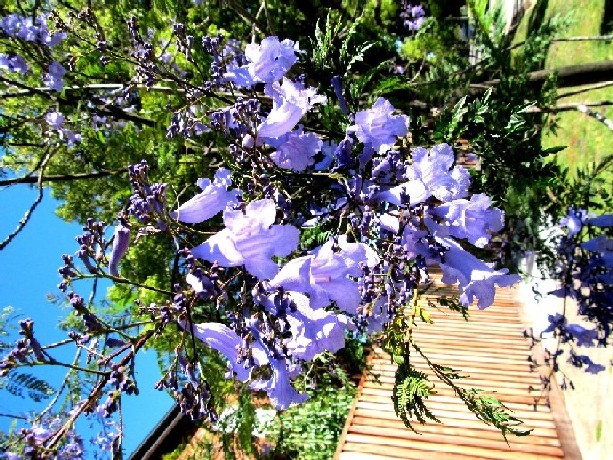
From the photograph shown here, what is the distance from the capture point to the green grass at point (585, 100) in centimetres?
439

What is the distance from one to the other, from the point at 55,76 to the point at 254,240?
6.88 ft

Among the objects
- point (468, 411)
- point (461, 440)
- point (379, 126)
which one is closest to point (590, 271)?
point (379, 126)

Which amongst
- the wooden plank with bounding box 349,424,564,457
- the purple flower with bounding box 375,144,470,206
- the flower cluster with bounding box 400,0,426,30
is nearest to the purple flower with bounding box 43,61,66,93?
the purple flower with bounding box 375,144,470,206

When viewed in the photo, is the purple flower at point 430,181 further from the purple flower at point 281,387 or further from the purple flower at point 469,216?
the purple flower at point 281,387

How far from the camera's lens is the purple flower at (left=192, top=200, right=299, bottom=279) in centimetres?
82

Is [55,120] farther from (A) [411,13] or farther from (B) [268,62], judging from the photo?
(A) [411,13]

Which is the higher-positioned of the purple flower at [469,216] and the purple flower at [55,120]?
the purple flower at [55,120]

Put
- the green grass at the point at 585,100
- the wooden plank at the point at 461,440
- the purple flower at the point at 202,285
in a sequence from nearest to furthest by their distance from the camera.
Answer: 1. the purple flower at the point at 202,285
2. the green grass at the point at 585,100
3. the wooden plank at the point at 461,440

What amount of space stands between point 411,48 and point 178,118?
4.22m

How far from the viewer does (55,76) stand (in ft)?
8.04

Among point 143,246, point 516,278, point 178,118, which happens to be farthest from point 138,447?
point 516,278

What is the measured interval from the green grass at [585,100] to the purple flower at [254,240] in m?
4.02

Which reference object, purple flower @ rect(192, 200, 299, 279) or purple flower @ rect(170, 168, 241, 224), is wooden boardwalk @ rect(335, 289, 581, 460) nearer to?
purple flower @ rect(170, 168, 241, 224)

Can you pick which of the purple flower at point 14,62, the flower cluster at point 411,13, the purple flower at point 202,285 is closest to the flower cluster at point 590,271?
the purple flower at point 202,285
